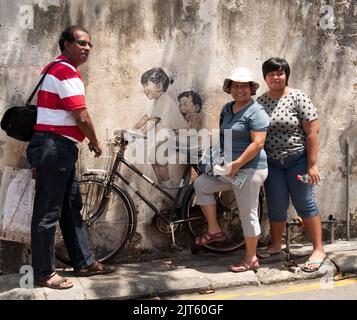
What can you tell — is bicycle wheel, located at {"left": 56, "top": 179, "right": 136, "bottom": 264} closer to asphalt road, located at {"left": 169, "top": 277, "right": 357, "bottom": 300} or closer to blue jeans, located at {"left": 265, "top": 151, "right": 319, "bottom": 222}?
asphalt road, located at {"left": 169, "top": 277, "right": 357, "bottom": 300}

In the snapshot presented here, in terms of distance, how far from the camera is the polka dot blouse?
521 cm

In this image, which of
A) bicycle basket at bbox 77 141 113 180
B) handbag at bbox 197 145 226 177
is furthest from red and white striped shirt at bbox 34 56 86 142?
handbag at bbox 197 145 226 177

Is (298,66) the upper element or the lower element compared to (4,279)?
upper

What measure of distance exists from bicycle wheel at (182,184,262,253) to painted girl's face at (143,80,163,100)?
1011 mm

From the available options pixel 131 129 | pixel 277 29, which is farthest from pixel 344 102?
pixel 131 129

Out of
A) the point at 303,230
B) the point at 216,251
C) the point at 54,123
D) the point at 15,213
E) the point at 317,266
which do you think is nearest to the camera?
the point at 54,123

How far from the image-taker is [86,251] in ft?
16.6

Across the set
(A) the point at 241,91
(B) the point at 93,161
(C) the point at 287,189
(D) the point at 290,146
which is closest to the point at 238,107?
(A) the point at 241,91

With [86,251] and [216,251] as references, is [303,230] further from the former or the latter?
[86,251]

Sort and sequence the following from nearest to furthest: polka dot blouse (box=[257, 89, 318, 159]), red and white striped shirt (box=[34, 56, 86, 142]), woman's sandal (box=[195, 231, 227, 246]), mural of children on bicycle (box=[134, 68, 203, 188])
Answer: red and white striped shirt (box=[34, 56, 86, 142]) → polka dot blouse (box=[257, 89, 318, 159]) → woman's sandal (box=[195, 231, 227, 246]) → mural of children on bicycle (box=[134, 68, 203, 188])

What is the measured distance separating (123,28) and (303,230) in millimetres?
3011

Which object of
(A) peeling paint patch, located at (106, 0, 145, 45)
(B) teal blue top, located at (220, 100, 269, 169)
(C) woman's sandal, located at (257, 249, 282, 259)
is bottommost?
(C) woman's sandal, located at (257, 249, 282, 259)

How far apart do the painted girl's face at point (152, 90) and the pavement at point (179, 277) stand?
168 cm

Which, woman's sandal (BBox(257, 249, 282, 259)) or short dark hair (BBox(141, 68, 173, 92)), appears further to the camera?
woman's sandal (BBox(257, 249, 282, 259))
